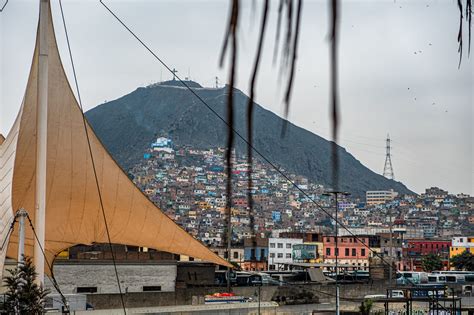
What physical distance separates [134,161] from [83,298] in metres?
78.3

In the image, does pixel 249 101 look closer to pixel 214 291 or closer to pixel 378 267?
pixel 214 291

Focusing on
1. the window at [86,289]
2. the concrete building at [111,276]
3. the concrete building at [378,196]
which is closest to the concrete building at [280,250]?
the concrete building at [111,276]

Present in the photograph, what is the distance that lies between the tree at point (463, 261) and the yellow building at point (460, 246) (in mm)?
2050

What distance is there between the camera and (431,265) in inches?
1834

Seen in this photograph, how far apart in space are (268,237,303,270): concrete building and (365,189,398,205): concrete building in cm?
5655

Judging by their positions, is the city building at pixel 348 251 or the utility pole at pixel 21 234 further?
the city building at pixel 348 251

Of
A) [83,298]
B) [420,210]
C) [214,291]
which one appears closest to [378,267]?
[214,291]

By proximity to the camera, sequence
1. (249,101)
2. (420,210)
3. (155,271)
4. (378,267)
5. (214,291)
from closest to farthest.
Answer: (249,101), (155,271), (214,291), (378,267), (420,210)

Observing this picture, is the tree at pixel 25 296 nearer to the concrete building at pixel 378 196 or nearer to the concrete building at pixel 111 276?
the concrete building at pixel 111 276

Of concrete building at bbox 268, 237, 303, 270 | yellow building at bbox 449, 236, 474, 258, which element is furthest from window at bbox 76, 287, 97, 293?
yellow building at bbox 449, 236, 474, 258

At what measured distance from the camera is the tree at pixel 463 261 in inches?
1834

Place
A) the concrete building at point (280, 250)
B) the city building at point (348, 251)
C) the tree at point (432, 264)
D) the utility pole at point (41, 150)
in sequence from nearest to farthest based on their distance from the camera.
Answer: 1. the utility pole at point (41, 150)
2. the concrete building at point (280, 250)
3. the city building at point (348, 251)
4. the tree at point (432, 264)

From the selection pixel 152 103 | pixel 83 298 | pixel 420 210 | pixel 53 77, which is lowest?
pixel 83 298

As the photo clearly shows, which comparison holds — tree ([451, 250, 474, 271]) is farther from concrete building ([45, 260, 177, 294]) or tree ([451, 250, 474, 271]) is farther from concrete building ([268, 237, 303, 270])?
concrete building ([45, 260, 177, 294])
